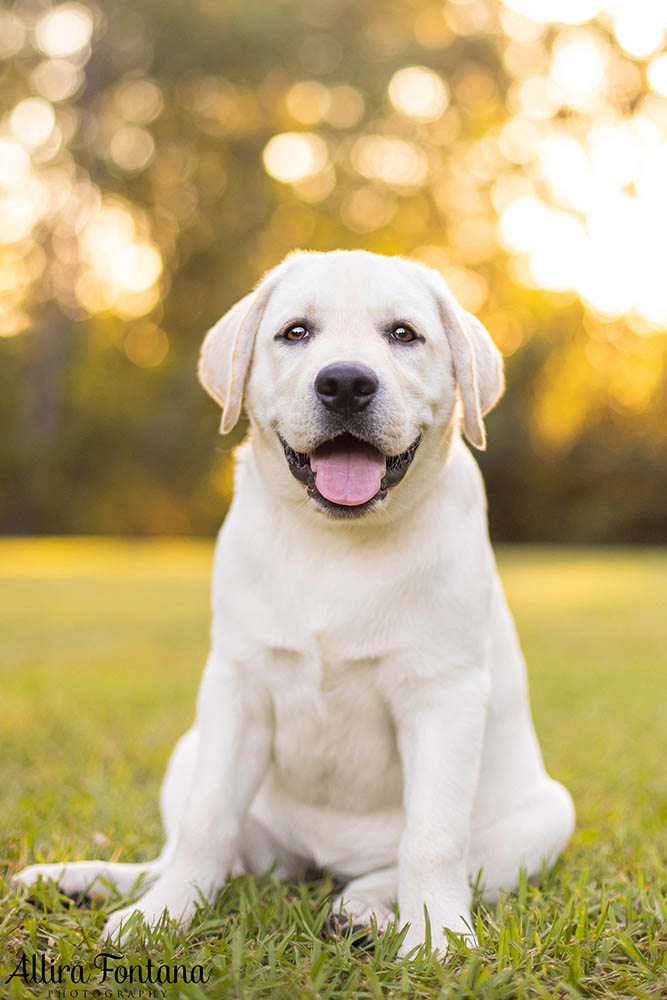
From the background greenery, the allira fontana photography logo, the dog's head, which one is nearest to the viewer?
the allira fontana photography logo

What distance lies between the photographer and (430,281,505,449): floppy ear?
9.34 ft

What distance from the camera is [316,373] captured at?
2.60 m

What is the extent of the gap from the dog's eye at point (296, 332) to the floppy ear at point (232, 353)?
0.13m

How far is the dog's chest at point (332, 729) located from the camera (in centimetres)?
265

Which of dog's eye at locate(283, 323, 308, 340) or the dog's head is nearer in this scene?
the dog's head

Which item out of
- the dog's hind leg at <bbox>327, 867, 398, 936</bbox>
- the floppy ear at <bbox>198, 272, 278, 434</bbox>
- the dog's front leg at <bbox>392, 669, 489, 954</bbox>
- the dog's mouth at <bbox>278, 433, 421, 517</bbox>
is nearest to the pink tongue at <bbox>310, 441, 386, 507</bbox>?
the dog's mouth at <bbox>278, 433, 421, 517</bbox>

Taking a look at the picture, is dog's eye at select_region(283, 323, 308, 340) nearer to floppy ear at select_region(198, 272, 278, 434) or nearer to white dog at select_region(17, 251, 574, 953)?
white dog at select_region(17, 251, 574, 953)

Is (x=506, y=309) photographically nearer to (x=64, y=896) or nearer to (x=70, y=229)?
(x=70, y=229)

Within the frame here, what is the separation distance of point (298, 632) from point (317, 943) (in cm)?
74

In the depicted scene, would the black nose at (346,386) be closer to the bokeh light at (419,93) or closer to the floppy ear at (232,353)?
the floppy ear at (232,353)

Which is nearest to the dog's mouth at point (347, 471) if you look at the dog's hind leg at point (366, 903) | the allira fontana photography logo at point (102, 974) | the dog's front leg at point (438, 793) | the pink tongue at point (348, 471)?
the pink tongue at point (348, 471)

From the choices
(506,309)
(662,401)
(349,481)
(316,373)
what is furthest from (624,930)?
(662,401)

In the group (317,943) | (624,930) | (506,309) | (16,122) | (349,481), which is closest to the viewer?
(317,943)

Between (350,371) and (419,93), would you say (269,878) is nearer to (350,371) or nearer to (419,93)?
(350,371)
